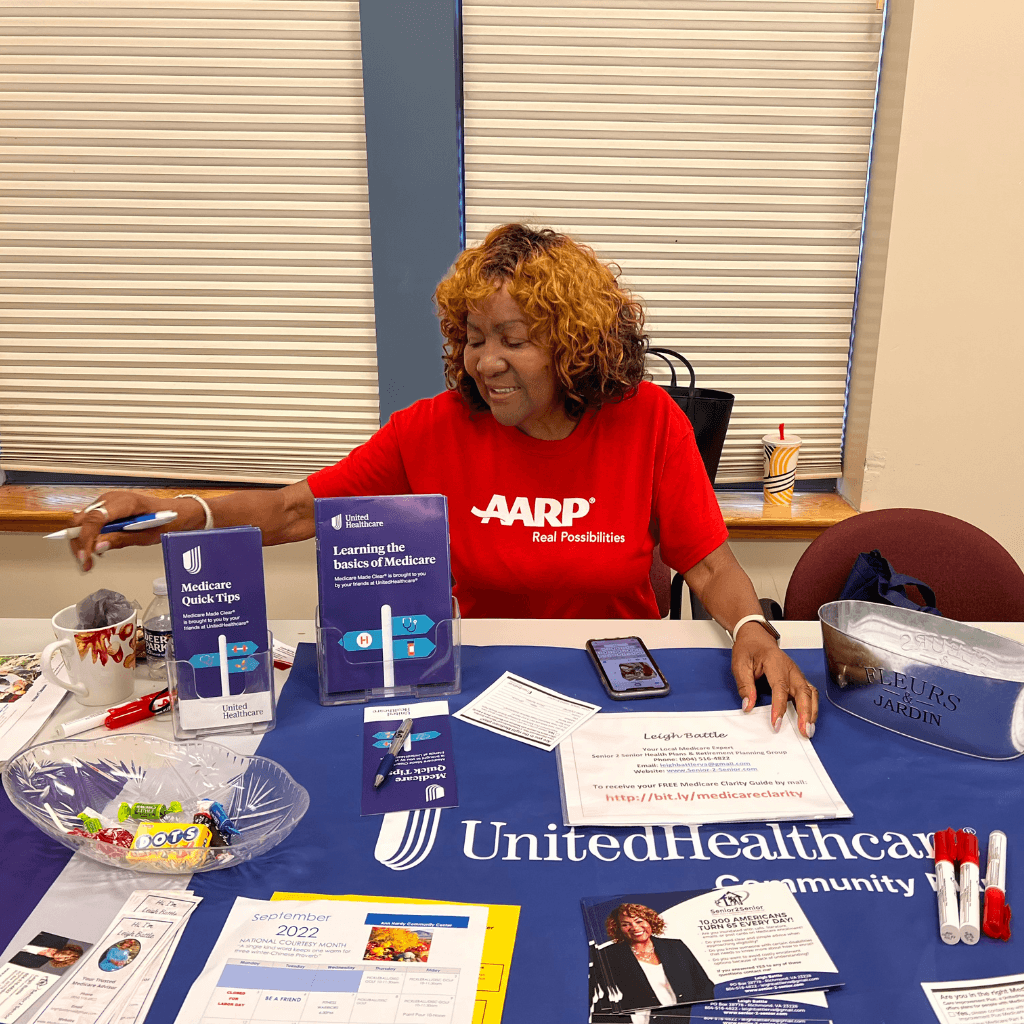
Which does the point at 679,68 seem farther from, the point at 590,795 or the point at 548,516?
the point at 590,795

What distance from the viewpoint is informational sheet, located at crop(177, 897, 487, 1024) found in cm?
77

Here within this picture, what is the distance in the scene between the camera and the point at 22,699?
1304 millimetres

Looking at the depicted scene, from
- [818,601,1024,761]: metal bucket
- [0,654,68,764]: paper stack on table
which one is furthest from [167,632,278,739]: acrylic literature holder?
[818,601,1024,761]: metal bucket

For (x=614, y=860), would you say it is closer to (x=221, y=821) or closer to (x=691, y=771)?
(x=691, y=771)

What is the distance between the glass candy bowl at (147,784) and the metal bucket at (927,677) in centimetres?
77

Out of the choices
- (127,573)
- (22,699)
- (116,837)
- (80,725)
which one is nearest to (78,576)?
(127,573)

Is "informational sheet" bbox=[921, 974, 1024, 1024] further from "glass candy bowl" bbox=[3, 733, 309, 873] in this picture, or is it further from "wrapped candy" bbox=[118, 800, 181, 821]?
"wrapped candy" bbox=[118, 800, 181, 821]

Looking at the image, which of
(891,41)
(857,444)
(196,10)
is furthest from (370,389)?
(891,41)

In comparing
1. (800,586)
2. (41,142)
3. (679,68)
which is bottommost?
(800,586)

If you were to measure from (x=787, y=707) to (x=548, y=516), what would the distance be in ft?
1.99

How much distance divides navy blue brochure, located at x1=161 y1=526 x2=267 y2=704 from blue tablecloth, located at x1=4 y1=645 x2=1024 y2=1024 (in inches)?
4.3

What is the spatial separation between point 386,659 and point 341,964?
538mm

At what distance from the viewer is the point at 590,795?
1078 millimetres

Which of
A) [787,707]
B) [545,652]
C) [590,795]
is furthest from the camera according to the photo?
[545,652]
